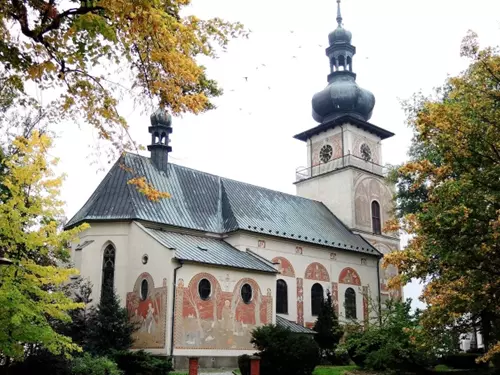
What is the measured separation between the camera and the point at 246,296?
23.7 meters

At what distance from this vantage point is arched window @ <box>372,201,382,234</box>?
3608 cm

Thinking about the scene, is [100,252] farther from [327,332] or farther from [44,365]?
[327,332]

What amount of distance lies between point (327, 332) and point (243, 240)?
6.06 m

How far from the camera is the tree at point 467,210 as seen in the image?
11797 mm

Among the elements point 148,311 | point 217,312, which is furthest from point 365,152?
point 148,311

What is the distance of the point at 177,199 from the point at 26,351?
12.3 metres

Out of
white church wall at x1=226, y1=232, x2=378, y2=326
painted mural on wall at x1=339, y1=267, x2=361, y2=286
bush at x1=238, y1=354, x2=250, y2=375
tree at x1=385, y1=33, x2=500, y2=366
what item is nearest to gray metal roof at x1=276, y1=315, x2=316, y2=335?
white church wall at x1=226, y1=232, x2=378, y2=326

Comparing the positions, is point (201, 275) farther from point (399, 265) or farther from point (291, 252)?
point (399, 265)

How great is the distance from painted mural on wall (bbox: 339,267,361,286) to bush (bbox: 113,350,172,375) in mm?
15463

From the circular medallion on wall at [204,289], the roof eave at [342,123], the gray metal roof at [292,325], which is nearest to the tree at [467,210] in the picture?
the circular medallion on wall at [204,289]

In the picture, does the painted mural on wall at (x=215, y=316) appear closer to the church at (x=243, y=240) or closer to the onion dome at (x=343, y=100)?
the church at (x=243, y=240)

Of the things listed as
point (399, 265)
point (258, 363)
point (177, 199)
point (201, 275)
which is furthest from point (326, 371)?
point (177, 199)

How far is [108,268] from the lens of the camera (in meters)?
24.9

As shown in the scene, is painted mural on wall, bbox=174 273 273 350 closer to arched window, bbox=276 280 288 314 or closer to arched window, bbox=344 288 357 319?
arched window, bbox=276 280 288 314
